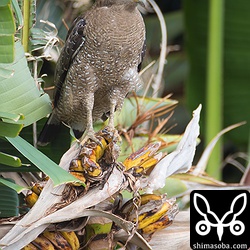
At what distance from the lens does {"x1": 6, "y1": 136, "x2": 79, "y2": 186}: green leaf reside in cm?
132

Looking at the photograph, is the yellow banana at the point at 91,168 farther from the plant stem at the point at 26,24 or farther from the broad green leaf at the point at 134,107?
the broad green leaf at the point at 134,107

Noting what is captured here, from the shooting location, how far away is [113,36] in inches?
78.4

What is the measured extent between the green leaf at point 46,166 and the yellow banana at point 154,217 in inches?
11.3

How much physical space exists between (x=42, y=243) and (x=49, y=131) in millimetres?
510

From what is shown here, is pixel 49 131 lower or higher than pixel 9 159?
lower

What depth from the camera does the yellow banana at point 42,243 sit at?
1466 millimetres

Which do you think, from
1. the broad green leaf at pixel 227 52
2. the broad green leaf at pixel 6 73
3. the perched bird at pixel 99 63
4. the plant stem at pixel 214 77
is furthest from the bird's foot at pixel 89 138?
the broad green leaf at pixel 227 52

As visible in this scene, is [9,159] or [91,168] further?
[91,168]

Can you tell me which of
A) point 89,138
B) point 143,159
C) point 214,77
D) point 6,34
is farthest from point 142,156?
point 214,77

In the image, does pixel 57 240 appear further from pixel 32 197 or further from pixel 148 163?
pixel 148 163

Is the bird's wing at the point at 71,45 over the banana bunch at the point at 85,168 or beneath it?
over

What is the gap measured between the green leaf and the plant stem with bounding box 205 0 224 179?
1864mm

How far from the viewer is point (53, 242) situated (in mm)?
1479

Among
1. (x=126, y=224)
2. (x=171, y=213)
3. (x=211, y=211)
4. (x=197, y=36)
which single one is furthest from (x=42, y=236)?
(x=197, y=36)
